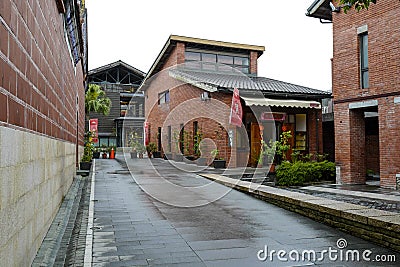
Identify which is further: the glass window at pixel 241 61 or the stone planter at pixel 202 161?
the glass window at pixel 241 61

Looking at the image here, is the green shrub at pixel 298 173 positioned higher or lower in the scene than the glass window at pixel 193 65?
lower

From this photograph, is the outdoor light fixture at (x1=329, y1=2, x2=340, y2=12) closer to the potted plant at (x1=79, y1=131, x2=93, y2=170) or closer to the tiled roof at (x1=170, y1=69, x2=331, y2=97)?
the tiled roof at (x1=170, y1=69, x2=331, y2=97)

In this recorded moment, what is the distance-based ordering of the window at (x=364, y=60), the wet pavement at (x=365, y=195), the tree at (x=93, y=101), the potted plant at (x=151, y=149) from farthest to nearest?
the tree at (x=93, y=101), the potted plant at (x=151, y=149), the window at (x=364, y=60), the wet pavement at (x=365, y=195)

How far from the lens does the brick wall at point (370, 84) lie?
34.3 feet

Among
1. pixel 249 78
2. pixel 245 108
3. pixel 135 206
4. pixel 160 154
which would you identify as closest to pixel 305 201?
pixel 135 206

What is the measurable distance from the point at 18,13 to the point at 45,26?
185 centimetres

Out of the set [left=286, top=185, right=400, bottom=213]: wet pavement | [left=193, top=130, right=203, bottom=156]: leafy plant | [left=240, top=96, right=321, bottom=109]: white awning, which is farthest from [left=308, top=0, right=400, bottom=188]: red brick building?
[left=193, top=130, right=203, bottom=156]: leafy plant

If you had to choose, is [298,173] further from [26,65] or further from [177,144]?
[177,144]

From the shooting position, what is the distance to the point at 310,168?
37.7ft

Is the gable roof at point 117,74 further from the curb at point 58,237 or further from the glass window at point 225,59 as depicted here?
the curb at point 58,237

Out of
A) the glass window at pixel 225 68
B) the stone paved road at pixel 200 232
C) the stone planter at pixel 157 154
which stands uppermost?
the glass window at pixel 225 68

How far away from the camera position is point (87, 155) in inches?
690

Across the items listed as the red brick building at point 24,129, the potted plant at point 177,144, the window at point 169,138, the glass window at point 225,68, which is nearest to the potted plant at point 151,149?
the window at point 169,138

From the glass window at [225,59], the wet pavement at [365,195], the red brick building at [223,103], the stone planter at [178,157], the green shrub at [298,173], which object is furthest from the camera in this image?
the glass window at [225,59]
